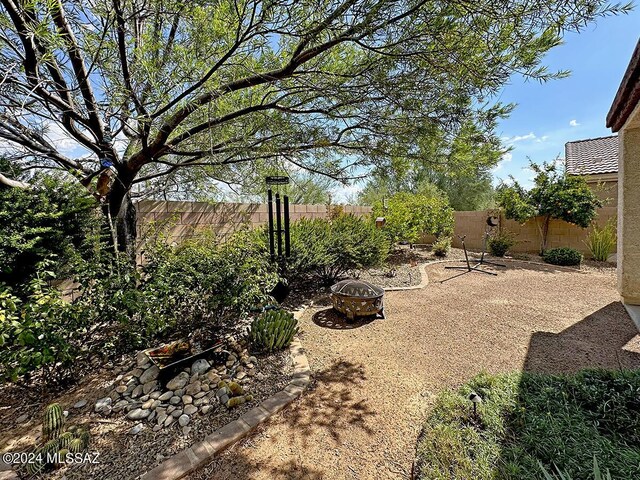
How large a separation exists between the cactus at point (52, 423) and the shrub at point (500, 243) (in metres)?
10.3

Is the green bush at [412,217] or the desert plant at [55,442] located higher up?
the green bush at [412,217]

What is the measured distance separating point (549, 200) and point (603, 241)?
5.89 feet

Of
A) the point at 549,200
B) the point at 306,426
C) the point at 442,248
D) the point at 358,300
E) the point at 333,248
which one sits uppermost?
the point at 549,200

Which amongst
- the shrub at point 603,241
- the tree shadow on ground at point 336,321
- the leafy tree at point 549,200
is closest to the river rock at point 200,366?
the tree shadow on ground at point 336,321

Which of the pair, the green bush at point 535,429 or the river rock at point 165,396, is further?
the river rock at point 165,396

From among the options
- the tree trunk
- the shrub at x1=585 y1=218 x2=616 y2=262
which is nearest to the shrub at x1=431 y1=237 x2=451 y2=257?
the shrub at x1=585 y1=218 x2=616 y2=262

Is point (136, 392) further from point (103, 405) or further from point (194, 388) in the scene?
point (194, 388)

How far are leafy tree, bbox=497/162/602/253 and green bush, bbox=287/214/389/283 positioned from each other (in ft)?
18.4

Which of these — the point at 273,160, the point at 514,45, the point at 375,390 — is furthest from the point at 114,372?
the point at 514,45

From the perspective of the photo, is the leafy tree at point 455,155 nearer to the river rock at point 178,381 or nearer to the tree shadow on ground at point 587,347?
the tree shadow on ground at point 587,347

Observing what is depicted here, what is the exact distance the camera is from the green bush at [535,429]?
1.53 m

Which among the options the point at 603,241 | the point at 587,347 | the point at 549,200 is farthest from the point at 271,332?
the point at 603,241

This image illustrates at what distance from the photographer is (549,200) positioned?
8.07m

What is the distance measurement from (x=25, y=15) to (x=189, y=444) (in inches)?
131
